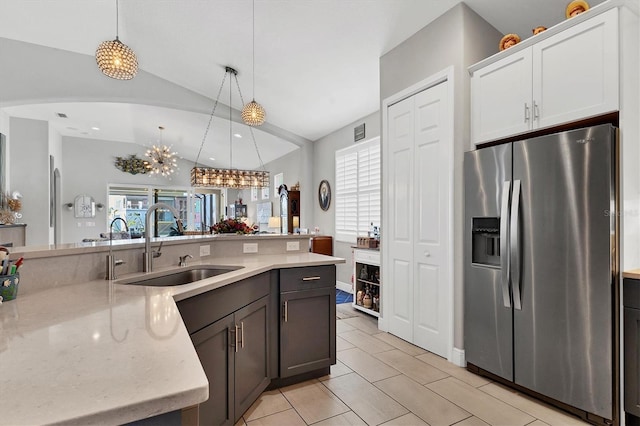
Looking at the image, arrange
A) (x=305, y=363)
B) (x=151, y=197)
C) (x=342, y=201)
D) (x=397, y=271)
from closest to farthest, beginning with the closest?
(x=305, y=363) < (x=397, y=271) < (x=342, y=201) < (x=151, y=197)

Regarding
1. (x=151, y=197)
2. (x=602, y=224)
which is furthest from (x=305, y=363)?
(x=151, y=197)

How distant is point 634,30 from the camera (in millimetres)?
2016

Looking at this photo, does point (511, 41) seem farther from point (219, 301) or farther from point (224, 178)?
point (224, 178)

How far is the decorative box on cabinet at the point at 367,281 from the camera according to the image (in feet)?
13.8

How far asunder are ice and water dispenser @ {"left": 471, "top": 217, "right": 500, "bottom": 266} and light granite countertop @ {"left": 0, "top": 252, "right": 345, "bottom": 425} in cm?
228

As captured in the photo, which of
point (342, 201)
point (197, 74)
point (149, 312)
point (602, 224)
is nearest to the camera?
point (149, 312)

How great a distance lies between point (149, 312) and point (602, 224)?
7.90ft

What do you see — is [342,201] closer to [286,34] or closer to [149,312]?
[286,34]

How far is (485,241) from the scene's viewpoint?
8.53ft

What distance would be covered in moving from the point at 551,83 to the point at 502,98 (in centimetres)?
34

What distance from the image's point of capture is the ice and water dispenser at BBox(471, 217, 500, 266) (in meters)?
2.51

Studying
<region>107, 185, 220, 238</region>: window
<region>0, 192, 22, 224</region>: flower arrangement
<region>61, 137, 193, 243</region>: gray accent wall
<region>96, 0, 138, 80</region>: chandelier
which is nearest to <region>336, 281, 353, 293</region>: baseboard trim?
<region>96, 0, 138, 80</region>: chandelier

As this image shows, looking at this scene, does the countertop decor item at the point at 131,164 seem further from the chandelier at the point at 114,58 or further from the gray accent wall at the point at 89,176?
the chandelier at the point at 114,58

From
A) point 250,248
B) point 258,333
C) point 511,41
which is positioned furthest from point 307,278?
point 511,41
